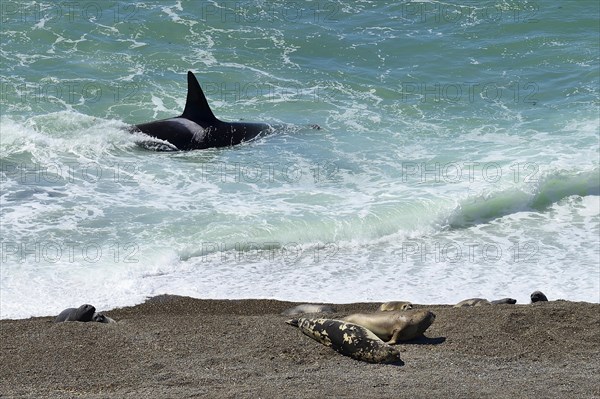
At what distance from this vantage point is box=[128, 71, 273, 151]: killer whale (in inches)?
631

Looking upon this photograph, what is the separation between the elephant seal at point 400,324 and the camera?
882 cm

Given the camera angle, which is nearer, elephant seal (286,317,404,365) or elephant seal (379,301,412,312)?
elephant seal (286,317,404,365)

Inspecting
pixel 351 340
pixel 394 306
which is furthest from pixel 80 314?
pixel 394 306

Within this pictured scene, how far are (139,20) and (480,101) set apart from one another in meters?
7.96

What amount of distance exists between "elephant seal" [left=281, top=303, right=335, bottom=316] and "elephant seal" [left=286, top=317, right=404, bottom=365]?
48.1 inches

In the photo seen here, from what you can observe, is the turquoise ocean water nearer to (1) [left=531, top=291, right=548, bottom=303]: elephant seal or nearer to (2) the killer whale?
(2) the killer whale

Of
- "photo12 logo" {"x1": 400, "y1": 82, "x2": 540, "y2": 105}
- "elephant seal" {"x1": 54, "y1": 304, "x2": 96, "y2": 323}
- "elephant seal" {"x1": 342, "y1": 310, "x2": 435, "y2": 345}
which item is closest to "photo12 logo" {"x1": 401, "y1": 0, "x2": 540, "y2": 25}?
"photo12 logo" {"x1": 400, "y1": 82, "x2": 540, "y2": 105}

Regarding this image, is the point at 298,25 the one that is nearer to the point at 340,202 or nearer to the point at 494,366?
the point at 340,202

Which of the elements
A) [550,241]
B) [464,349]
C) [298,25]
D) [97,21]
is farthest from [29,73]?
[464,349]

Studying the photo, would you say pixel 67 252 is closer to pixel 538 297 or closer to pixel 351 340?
pixel 351 340

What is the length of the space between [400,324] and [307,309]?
5.36ft

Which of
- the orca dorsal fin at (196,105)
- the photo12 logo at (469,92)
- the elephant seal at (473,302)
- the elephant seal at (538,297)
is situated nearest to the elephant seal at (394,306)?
the elephant seal at (473,302)

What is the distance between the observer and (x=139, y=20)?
72.8 ft

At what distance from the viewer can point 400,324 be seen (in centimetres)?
883
